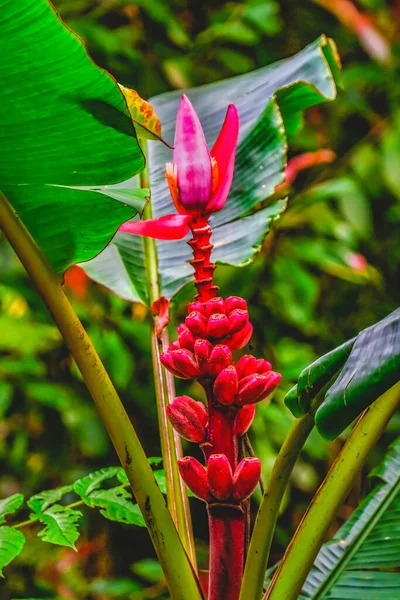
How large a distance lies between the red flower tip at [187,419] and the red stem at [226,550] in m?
0.05

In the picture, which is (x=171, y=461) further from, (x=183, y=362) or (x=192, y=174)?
(x=192, y=174)

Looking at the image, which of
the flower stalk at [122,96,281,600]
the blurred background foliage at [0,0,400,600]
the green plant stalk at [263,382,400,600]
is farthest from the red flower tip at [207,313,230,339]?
the blurred background foliage at [0,0,400,600]

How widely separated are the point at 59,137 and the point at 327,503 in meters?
0.32

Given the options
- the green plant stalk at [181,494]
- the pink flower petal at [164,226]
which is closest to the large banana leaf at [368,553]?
the green plant stalk at [181,494]

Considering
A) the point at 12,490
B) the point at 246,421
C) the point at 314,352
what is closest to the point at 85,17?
the point at 314,352

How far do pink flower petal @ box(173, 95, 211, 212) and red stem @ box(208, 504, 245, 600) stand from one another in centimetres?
22

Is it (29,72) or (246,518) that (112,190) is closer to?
(29,72)

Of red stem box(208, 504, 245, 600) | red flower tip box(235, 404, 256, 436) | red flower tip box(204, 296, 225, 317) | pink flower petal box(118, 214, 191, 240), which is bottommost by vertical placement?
red stem box(208, 504, 245, 600)

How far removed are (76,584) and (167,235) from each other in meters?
1.06

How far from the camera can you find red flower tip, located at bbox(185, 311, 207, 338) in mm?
477

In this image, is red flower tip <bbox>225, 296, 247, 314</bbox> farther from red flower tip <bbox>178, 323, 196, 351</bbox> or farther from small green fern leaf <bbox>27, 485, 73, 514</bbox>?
small green fern leaf <bbox>27, 485, 73, 514</bbox>

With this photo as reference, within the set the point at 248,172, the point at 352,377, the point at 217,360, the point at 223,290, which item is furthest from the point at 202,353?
the point at 223,290

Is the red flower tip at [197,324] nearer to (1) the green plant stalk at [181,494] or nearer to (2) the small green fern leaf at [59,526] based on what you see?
(1) the green plant stalk at [181,494]

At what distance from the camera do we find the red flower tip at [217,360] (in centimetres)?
47
